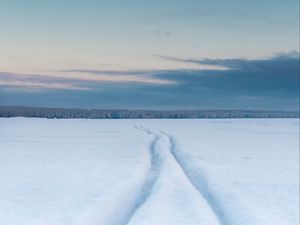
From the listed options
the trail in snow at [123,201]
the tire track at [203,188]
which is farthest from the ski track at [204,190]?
the trail in snow at [123,201]

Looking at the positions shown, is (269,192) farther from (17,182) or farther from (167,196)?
(17,182)

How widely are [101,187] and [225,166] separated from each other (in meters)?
4.66

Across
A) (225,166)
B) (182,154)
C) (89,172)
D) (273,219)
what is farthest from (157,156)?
(273,219)

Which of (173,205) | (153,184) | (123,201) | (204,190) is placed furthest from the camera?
(153,184)

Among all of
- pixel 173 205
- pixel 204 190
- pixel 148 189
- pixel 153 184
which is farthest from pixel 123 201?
pixel 204 190

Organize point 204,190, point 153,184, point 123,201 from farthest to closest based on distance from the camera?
point 153,184 < point 204,190 < point 123,201

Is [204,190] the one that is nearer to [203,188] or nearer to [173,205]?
[203,188]

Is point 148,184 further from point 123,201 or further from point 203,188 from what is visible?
point 123,201

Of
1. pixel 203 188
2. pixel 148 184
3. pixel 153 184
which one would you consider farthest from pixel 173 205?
pixel 148 184

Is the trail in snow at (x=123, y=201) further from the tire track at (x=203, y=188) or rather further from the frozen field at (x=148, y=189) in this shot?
the tire track at (x=203, y=188)

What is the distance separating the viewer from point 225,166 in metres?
14.2

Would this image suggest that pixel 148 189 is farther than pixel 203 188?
No

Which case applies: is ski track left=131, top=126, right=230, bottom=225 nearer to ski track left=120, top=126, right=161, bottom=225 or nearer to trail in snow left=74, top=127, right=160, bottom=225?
ski track left=120, top=126, right=161, bottom=225

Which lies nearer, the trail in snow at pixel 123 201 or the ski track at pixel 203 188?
the trail in snow at pixel 123 201
